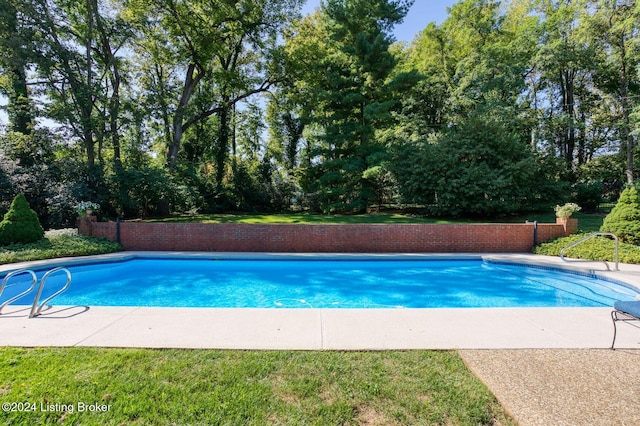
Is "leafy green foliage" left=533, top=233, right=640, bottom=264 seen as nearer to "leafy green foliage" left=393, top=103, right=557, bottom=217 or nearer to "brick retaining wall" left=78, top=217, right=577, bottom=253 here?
"brick retaining wall" left=78, top=217, right=577, bottom=253

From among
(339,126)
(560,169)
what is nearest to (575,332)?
(339,126)

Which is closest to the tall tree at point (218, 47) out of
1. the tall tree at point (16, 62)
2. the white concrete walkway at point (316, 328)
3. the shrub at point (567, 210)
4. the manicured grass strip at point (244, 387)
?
the tall tree at point (16, 62)

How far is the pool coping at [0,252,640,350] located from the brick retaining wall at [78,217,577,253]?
565 centimetres

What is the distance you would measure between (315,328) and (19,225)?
10.2 meters

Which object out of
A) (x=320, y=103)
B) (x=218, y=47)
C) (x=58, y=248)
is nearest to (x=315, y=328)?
(x=58, y=248)

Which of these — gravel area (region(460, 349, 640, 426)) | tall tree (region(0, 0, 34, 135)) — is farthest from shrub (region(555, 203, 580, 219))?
tall tree (region(0, 0, 34, 135))

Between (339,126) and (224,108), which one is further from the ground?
(224,108)

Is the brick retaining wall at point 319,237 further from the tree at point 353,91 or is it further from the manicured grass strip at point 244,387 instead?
the manicured grass strip at point 244,387

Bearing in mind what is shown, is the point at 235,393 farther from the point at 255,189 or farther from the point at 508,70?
the point at 508,70

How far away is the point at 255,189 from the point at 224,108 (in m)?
5.36

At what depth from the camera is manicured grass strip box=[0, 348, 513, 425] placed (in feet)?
7.28

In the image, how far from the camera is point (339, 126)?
16.8m

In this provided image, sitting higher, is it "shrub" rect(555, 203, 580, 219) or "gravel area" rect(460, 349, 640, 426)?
"shrub" rect(555, 203, 580, 219)

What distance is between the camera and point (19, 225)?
911 centimetres
